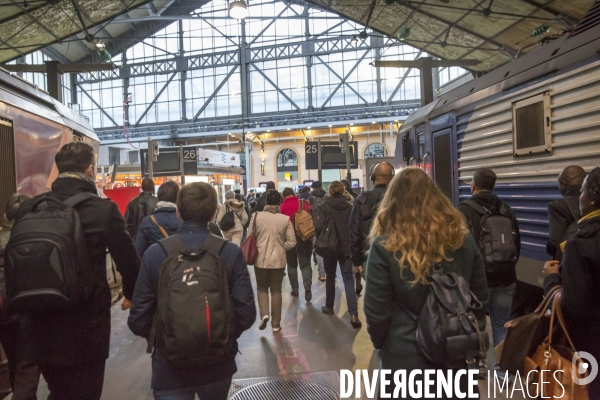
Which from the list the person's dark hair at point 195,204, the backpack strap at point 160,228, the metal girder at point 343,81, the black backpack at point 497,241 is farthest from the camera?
the metal girder at point 343,81

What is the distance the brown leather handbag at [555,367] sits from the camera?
7.22ft

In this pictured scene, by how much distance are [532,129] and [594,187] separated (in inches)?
93.5

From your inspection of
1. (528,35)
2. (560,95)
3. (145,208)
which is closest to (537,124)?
(560,95)

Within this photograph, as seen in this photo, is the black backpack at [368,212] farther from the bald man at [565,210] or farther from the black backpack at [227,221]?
the black backpack at [227,221]

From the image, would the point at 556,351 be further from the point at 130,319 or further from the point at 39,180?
the point at 39,180

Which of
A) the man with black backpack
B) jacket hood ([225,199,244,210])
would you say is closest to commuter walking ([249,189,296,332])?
jacket hood ([225,199,244,210])

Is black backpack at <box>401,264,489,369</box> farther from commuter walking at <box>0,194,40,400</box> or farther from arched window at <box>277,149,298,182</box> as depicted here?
arched window at <box>277,149,298,182</box>

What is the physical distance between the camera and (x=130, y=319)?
2441 mm

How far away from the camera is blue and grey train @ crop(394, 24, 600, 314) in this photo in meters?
3.95

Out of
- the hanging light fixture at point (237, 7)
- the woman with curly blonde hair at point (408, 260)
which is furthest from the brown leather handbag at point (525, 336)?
the hanging light fixture at point (237, 7)

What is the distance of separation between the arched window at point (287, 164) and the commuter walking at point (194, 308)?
34.7m

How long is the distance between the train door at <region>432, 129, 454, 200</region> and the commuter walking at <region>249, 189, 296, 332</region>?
2418mm

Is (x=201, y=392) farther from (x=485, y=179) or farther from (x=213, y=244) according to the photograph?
(x=485, y=179)

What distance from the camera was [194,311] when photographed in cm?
219
